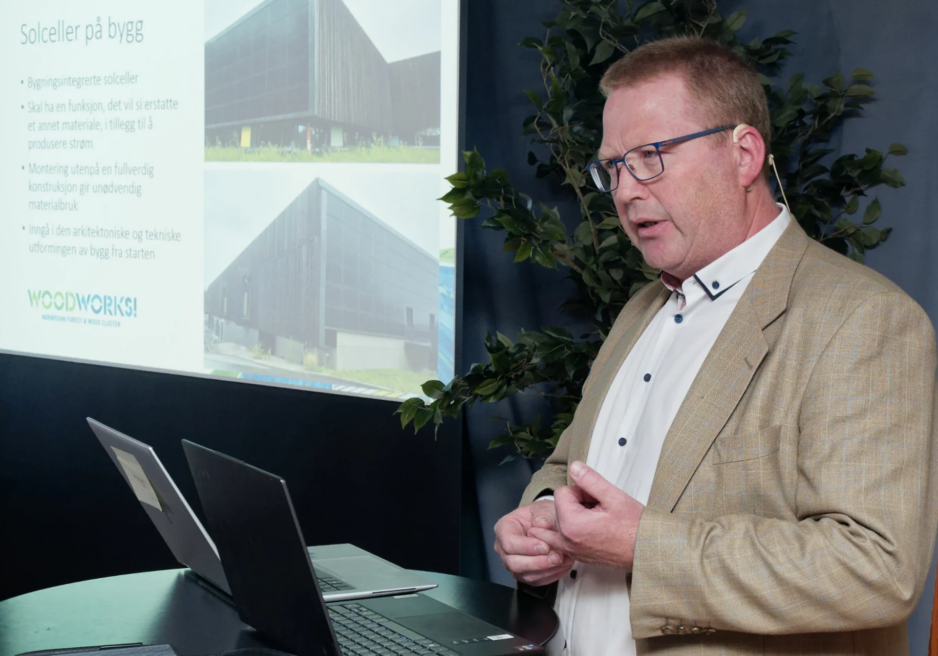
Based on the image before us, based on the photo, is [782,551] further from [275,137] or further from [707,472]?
[275,137]

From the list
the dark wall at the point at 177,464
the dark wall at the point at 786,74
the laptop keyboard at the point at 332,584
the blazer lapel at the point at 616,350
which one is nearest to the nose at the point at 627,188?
the blazer lapel at the point at 616,350

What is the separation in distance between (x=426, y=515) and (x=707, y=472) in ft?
6.19

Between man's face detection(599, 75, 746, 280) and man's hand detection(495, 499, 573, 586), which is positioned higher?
man's face detection(599, 75, 746, 280)

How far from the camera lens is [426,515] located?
308 centimetres

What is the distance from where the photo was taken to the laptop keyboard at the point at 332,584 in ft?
5.07

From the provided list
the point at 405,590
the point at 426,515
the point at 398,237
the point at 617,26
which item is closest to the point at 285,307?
the point at 398,237

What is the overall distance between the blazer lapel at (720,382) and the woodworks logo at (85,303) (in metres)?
2.87

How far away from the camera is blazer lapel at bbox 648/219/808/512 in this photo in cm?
130

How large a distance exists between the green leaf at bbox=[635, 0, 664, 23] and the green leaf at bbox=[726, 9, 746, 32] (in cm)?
17

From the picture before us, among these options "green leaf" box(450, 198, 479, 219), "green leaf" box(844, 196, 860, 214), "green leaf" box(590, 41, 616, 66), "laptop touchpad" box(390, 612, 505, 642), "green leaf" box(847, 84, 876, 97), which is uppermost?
"green leaf" box(590, 41, 616, 66)

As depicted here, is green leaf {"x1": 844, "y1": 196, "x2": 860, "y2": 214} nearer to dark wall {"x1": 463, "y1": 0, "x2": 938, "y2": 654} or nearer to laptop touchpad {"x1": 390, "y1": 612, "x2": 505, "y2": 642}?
dark wall {"x1": 463, "y1": 0, "x2": 938, "y2": 654}

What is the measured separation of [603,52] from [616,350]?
938 millimetres

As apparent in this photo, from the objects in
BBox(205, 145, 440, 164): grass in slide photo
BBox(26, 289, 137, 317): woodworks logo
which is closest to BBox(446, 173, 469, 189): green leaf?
BBox(205, 145, 440, 164): grass in slide photo

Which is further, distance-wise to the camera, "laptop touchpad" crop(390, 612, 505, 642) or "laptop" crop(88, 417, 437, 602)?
"laptop" crop(88, 417, 437, 602)
